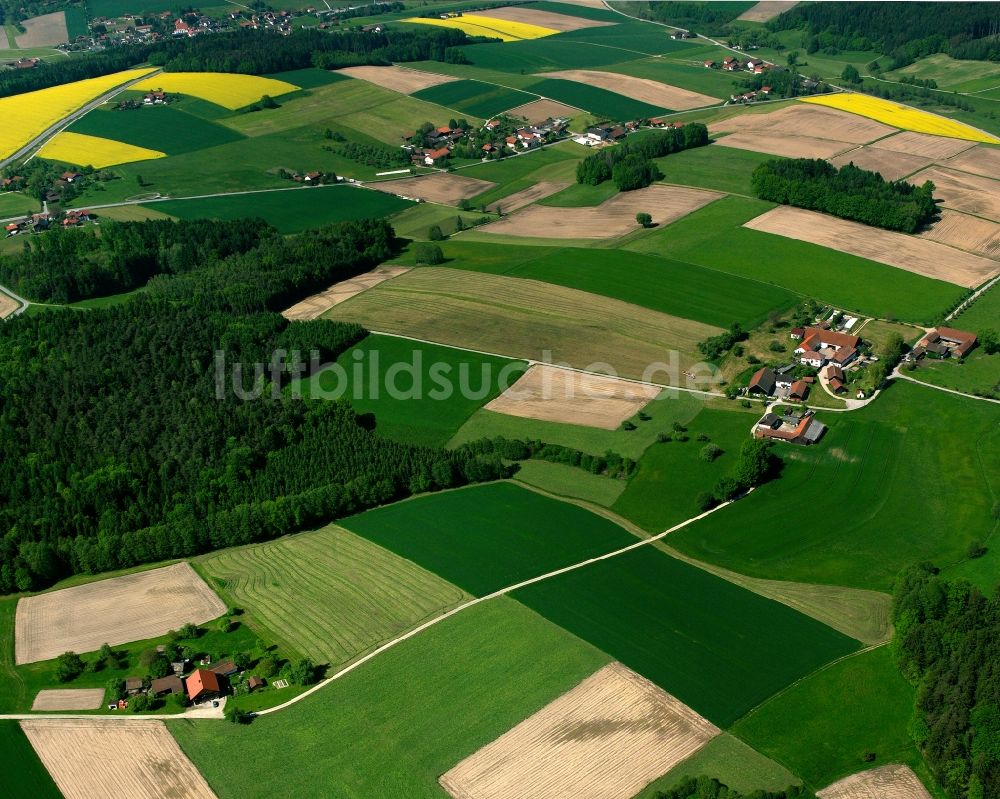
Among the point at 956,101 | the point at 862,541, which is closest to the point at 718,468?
the point at 862,541

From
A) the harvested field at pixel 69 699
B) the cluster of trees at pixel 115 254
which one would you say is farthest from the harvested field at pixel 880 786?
the cluster of trees at pixel 115 254

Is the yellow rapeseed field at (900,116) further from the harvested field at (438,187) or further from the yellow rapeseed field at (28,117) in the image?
the yellow rapeseed field at (28,117)

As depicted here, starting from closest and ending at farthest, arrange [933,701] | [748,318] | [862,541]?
[933,701], [862,541], [748,318]

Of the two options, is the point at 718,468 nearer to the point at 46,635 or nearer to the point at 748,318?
the point at 748,318

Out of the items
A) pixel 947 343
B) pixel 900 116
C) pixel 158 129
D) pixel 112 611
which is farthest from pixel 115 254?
pixel 900 116

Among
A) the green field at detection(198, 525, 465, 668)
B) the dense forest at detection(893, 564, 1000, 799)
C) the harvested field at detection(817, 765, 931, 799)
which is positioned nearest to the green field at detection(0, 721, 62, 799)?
the green field at detection(198, 525, 465, 668)

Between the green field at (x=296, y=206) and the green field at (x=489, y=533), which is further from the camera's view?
the green field at (x=296, y=206)

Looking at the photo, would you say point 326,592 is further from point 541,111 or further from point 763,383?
point 541,111
